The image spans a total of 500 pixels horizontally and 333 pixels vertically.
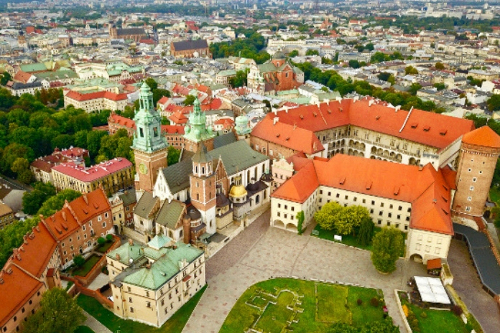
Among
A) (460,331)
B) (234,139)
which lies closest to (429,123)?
(234,139)

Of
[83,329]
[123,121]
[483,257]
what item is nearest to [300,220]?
[483,257]

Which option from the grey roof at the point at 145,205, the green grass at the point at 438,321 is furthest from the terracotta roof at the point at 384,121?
the green grass at the point at 438,321

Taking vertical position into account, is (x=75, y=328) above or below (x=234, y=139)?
below

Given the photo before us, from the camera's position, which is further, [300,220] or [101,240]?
[300,220]

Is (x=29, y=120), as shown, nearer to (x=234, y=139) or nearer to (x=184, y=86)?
(x=184, y=86)

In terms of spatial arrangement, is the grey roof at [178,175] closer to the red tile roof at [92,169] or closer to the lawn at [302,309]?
the lawn at [302,309]

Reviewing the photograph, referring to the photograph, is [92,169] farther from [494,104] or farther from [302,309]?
[494,104]
